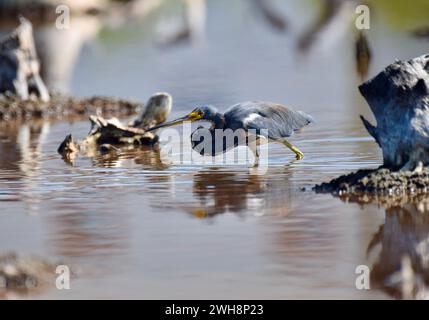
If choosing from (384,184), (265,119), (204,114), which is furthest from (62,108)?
(384,184)

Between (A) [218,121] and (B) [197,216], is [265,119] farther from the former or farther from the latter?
(B) [197,216]

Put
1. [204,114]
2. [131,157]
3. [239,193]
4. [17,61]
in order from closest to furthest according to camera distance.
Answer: [239,193], [204,114], [131,157], [17,61]

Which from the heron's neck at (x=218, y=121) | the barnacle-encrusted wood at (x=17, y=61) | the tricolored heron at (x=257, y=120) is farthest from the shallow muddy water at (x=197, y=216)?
the barnacle-encrusted wood at (x=17, y=61)

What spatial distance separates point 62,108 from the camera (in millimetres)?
23312

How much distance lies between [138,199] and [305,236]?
274cm

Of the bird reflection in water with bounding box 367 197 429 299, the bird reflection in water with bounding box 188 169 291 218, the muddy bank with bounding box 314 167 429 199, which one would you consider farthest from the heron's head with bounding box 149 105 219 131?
the bird reflection in water with bounding box 367 197 429 299

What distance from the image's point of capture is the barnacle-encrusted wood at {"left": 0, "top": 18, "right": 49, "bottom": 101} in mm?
23062

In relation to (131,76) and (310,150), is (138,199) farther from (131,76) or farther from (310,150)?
(131,76)

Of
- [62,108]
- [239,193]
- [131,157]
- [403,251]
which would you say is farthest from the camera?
[62,108]

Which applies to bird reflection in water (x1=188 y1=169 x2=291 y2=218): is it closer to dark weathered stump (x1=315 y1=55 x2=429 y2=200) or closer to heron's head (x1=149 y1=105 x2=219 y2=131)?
dark weathered stump (x1=315 y1=55 x2=429 y2=200)

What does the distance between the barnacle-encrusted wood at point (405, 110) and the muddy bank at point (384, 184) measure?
0.55ft

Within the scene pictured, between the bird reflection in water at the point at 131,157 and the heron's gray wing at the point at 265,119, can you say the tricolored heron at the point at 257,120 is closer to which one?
the heron's gray wing at the point at 265,119

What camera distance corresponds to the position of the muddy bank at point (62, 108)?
74.7 feet

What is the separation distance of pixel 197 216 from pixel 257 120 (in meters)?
3.17
